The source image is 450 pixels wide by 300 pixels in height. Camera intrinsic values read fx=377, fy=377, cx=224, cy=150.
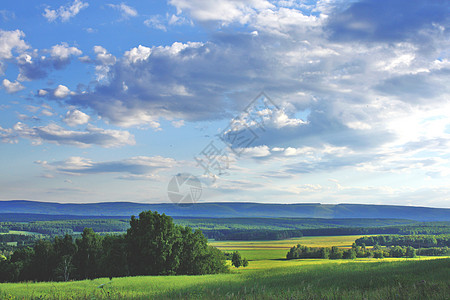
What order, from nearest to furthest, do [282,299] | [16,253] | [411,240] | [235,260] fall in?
[282,299] → [16,253] → [235,260] → [411,240]

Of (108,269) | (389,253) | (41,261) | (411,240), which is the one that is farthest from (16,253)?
(411,240)

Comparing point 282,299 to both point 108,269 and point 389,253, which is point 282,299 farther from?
point 389,253

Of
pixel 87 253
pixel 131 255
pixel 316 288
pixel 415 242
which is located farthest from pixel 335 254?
pixel 316 288

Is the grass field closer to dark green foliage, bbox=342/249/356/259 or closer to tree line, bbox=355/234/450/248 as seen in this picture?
dark green foliage, bbox=342/249/356/259

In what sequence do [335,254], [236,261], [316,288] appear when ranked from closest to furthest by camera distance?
[316,288]
[236,261]
[335,254]

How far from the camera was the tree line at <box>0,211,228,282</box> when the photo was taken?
2280 inches

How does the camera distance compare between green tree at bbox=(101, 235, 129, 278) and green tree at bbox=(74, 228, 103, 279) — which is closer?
green tree at bbox=(101, 235, 129, 278)

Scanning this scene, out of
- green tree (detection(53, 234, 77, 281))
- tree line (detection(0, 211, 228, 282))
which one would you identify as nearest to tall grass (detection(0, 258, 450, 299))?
tree line (detection(0, 211, 228, 282))

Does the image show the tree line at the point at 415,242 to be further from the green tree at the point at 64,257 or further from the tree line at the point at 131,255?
the green tree at the point at 64,257

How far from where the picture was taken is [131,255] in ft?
192

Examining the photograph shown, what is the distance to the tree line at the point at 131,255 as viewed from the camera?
57906mm

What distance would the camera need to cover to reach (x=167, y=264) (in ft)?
191

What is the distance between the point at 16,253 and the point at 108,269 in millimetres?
37714

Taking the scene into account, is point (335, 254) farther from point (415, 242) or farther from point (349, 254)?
point (415, 242)
